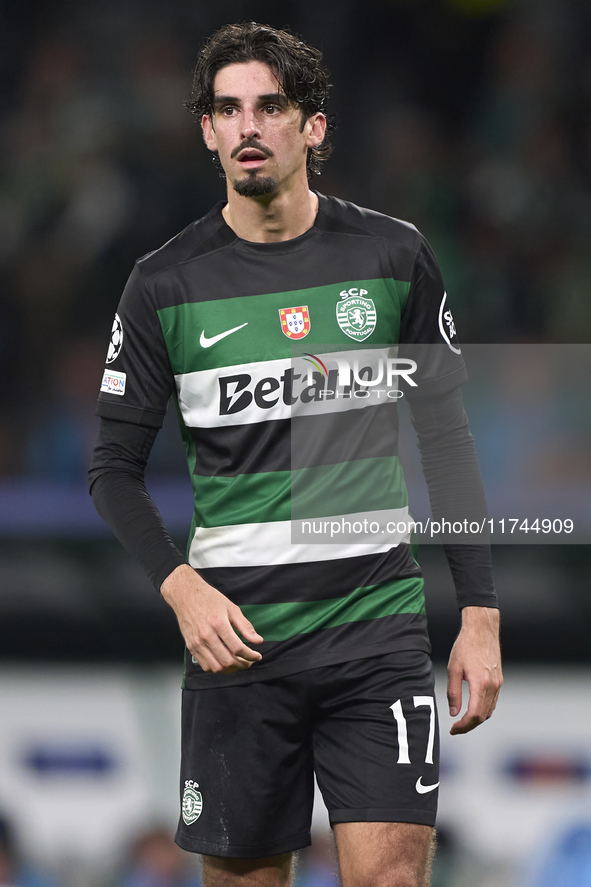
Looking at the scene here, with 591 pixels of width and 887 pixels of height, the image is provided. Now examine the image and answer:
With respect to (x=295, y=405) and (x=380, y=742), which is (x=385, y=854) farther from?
(x=295, y=405)

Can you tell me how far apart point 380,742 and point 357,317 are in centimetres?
83

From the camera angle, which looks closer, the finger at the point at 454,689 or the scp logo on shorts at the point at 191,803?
the finger at the point at 454,689

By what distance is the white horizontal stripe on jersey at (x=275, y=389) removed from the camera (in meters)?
2.23

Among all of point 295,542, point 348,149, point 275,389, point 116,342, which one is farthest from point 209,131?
point 348,149

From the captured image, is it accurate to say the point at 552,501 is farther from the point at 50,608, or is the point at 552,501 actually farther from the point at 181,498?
the point at 50,608

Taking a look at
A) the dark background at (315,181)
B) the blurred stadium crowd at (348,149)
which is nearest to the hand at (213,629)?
the dark background at (315,181)

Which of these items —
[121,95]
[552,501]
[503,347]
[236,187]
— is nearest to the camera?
[236,187]

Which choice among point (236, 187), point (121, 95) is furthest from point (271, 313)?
point (121, 95)

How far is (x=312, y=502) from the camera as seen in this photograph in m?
2.19

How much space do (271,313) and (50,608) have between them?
1.97 m

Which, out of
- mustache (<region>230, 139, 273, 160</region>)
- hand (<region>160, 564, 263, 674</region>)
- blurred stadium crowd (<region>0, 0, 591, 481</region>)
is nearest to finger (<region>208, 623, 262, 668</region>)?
hand (<region>160, 564, 263, 674</region>)

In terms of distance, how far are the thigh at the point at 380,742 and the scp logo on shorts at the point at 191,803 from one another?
0.26m

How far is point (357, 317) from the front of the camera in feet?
7.42

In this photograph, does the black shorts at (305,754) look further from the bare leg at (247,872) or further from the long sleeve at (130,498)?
the long sleeve at (130,498)
